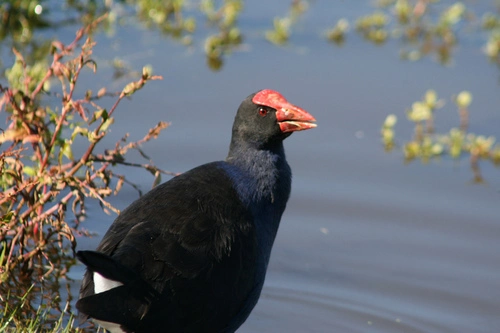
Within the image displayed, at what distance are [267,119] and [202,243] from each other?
2.82ft

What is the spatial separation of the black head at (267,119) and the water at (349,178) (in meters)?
0.99

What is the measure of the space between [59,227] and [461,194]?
2.80 metres

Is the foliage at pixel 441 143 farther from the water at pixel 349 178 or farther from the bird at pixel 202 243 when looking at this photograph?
the bird at pixel 202 243

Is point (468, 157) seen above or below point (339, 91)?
below

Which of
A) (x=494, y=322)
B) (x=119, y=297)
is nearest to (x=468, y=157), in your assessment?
(x=494, y=322)

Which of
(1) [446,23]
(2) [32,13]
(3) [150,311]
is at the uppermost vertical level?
(1) [446,23]

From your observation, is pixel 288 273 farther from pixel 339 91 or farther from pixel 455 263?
pixel 339 91

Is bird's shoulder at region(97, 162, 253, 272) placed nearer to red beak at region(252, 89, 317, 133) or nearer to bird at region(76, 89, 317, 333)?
bird at region(76, 89, 317, 333)

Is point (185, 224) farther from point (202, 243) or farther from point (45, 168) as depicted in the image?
point (45, 168)

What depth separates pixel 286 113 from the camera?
175 inches

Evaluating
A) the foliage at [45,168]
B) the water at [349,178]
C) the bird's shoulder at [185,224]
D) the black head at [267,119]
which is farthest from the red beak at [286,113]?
the water at [349,178]

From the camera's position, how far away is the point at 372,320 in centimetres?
491

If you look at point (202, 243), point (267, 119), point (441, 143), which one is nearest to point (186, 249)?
point (202, 243)

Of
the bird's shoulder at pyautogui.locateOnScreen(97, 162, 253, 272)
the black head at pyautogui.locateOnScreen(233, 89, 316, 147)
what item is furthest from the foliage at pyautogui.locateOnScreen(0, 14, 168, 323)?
the black head at pyautogui.locateOnScreen(233, 89, 316, 147)
